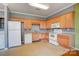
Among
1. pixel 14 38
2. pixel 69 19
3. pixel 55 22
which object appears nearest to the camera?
pixel 69 19

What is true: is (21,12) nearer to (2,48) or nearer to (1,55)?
(2,48)

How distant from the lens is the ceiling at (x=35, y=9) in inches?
61.4

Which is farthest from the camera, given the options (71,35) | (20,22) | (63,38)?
(20,22)

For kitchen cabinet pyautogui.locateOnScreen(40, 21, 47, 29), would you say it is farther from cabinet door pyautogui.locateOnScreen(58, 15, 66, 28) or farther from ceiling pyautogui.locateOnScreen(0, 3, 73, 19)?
cabinet door pyautogui.locateOnScreen(58, 15, 66, 28)

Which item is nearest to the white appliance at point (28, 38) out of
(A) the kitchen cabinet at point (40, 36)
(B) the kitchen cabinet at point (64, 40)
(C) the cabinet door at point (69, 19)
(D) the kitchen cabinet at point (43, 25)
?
(A) the kitchen cabinet at point (40, 36)

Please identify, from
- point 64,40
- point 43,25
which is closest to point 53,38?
point 64,40

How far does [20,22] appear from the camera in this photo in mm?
1754

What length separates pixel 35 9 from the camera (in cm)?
160

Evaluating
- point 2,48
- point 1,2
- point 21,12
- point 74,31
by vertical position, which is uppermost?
point 1,2

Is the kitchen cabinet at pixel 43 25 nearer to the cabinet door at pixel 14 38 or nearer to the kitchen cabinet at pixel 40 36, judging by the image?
the kitchen cabinet at pixel 40 36

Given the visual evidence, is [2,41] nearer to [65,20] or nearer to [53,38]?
[53,38]

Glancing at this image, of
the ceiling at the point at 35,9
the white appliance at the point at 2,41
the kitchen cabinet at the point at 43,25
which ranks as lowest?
the white appliance at the point at 2,41

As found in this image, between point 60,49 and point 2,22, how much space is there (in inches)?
45.7

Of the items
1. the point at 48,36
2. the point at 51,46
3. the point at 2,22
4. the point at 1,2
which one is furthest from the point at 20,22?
the point at 51,46
